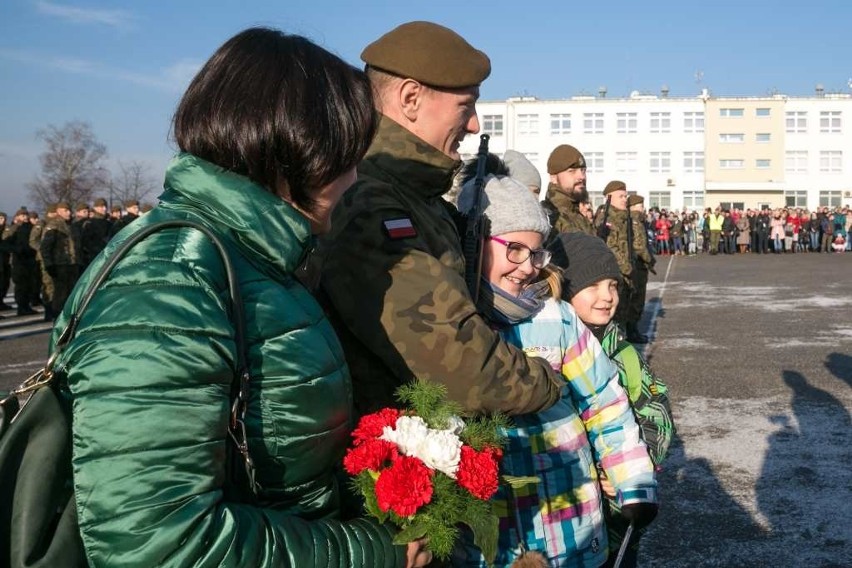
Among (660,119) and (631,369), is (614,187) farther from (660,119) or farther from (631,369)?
(660,119)

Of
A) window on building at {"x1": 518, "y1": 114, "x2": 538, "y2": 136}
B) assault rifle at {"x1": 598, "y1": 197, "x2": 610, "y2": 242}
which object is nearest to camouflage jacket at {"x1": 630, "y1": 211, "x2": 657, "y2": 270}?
assault rifle at {"x1": 598, "y1": 197, "x2": 610, "y2": 242}

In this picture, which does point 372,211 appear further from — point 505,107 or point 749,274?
point 505,107

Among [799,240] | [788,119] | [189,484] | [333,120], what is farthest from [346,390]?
[788,119]

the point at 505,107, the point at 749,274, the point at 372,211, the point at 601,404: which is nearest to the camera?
the point at 372,211

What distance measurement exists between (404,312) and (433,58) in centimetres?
69

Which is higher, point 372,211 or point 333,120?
point 333,120

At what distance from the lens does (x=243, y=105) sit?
1.56m

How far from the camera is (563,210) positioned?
8.20 meters

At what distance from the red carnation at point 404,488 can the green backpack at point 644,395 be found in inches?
61.2

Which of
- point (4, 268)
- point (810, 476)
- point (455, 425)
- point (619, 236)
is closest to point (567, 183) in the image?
point (810, 476)

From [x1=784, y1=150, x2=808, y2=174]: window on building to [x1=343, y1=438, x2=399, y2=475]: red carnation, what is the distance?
82624 millimetres

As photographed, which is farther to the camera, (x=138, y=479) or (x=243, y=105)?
(x=243, y=105)

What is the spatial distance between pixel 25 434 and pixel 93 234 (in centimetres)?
1979

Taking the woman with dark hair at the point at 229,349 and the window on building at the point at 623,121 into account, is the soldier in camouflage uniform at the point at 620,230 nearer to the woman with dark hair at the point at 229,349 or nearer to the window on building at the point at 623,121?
the woman with dark hair at the point at 229,349
